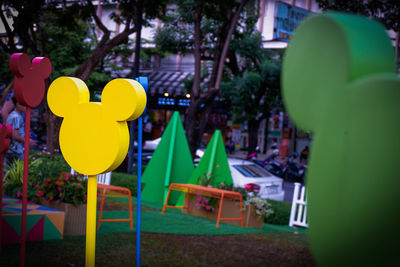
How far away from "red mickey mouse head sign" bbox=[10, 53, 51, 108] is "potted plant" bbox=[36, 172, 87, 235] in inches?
101

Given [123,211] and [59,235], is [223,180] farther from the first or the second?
[59,235]

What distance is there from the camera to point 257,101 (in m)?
29.1

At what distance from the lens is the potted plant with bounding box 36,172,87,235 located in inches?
271

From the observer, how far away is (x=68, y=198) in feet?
23.1

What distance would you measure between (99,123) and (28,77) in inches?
51.6


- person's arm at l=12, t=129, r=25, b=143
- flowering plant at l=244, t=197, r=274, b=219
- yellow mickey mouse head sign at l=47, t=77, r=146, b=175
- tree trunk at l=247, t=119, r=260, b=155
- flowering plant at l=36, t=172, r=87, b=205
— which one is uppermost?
yellow mickey mouse head sign at l=47, t=77, r=146, b=175

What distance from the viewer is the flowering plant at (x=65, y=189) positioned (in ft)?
23.0

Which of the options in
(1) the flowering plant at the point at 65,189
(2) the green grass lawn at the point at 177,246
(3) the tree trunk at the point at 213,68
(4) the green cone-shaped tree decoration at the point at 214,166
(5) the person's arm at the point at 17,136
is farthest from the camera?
(3) the tree trunk at the point at 213,68

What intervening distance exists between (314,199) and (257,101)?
27517 millimetres

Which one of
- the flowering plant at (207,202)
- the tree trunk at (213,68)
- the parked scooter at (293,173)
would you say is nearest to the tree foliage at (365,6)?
the tree trunk at (213,68)

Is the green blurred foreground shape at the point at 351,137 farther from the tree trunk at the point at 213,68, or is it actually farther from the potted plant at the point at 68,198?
the tree trunk at the point at 213,68

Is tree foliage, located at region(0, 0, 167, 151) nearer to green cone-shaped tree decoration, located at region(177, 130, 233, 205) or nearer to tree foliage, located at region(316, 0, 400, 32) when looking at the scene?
green cone-shaped tree decoration, located at region(177, 130, 233, 205)

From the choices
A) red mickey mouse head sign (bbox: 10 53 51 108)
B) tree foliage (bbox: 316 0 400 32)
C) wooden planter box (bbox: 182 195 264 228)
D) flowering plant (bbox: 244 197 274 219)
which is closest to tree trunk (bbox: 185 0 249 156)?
tree foliage (bbox: 316 0 400 32)

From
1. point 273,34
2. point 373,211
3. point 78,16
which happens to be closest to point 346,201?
point 373,211
